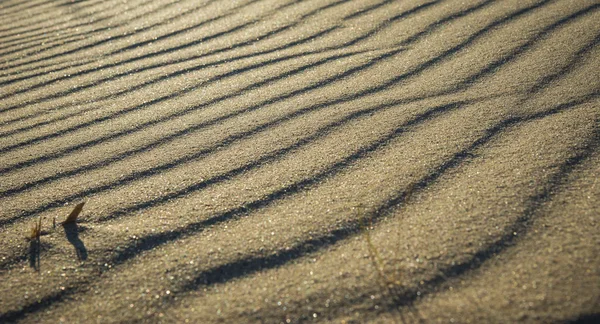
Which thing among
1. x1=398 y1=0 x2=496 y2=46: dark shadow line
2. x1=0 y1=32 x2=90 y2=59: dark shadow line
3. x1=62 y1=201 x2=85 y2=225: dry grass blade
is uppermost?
x1=0 y1=32 x2=90 y2=59: dark shadow line

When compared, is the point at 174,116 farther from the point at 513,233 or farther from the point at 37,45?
the point at 37,45

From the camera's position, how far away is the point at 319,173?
1257mm

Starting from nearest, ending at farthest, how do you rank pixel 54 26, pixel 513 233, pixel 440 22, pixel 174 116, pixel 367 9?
pixel 513 233 < pixel 174 116 < pixel 440 22 < pixel 367 9 < pixel 54 26

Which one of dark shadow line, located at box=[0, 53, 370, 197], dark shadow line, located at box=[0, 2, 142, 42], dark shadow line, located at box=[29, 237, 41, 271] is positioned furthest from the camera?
dark shadow line, located at box=[0, 2, 142, 42]

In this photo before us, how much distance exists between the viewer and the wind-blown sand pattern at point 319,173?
0.93 meters

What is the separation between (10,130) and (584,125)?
188 centimetres

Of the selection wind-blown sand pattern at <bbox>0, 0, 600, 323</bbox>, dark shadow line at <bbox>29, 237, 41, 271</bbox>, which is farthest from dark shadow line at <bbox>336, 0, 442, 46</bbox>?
dark shadow line at <bbox>29, 237, 41, 271</bbox>

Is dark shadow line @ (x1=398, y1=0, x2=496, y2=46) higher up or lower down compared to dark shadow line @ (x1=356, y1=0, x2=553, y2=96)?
higher up

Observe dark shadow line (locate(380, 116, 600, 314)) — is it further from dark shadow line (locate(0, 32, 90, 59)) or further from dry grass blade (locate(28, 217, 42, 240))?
dark shadow line (locate(0, 32, 90, 59))

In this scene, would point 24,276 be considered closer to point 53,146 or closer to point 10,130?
point 53,146

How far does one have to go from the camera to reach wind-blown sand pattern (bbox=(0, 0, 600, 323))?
3.04ft

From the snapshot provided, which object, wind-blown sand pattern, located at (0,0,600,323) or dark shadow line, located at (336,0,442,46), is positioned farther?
dark shadow line, located at (336,0,442,46)

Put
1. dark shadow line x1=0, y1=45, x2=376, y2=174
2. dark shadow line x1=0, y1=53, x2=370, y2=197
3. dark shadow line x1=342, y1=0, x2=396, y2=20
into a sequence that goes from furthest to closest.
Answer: dark shadow line x1=342, y1=0, x2=396, y2=20 < dark shadow line x1=0, y1=45, x2=376, y2=174 < dark shadow line x1=0, y1=53, x2=370, y2=197

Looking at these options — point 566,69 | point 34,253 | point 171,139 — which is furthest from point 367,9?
point 34,253
